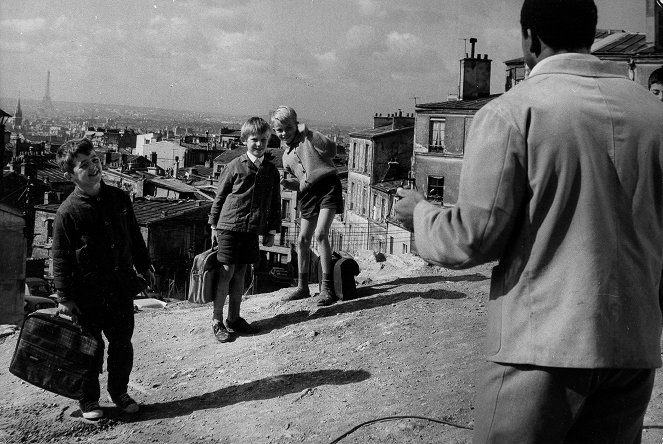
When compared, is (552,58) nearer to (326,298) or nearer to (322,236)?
(322,236)

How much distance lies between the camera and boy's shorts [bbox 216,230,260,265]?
6.44 metres

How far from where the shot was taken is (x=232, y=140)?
78.4 metres

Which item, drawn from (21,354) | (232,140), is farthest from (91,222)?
(232,140)

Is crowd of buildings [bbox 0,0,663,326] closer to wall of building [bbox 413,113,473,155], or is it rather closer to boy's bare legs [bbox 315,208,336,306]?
wall of building [bbox 413,113,473,155]

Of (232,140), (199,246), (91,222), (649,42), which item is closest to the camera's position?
(91,222)

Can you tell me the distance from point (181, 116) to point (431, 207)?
18584cm

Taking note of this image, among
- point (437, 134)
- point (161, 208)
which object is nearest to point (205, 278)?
point (437, 134)

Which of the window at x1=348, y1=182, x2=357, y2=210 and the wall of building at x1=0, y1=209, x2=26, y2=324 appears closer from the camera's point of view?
the wall of building at x1=0, y1=209, x2=26, y2=324

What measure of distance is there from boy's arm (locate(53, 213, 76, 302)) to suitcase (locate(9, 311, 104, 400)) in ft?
0.96


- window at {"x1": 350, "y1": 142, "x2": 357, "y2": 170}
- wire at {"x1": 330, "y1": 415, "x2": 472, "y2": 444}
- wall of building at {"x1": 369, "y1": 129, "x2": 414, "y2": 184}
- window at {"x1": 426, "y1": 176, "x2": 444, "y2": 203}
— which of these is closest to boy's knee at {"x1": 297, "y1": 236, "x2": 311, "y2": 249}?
wire at {"x1": 330, "y1": 415, "x2": 472, "y2": 444}

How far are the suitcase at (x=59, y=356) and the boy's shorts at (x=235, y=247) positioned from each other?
1635 millimetres

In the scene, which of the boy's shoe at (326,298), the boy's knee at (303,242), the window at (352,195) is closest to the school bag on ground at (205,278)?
the boy's knee at (303,242)

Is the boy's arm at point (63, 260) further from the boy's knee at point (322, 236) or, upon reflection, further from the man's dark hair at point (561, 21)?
the man's dark hair at point (561, 21)

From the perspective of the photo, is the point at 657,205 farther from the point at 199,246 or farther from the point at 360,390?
Result: the point at 199,246
